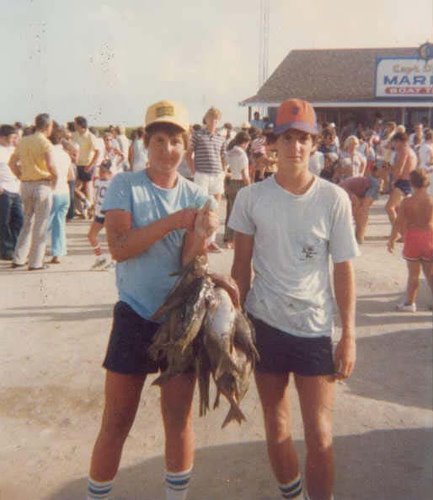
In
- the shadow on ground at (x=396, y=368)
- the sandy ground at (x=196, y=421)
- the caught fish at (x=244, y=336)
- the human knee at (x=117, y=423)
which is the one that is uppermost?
the caught fish at (x=244, y=336)

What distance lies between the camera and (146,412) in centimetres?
479

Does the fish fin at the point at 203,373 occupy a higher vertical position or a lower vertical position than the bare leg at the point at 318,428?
higher

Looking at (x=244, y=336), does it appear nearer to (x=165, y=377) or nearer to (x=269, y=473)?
(x=165, y=377)

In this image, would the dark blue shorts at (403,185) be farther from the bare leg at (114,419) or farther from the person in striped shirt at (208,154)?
the bare leg at (114,419)

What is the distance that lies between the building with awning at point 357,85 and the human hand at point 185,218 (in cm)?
2401

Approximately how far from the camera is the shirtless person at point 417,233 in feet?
24.0

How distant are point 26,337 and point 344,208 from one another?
13.6ft

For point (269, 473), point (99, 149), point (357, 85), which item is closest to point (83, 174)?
point (99, 149)

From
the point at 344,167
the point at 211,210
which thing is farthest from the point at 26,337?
the point at 344,167

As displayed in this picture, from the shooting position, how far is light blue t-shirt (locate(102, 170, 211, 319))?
298cm

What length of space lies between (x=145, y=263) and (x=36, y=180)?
651cm

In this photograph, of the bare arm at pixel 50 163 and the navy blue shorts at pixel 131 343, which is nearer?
the navy blue shorts at pixel 131 343

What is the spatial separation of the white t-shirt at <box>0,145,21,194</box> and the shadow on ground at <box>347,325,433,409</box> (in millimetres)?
5399

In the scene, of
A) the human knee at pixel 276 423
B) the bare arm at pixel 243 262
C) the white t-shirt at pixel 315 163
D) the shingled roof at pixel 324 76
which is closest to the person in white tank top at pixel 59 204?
the white t-shirt at pixel 315 163
